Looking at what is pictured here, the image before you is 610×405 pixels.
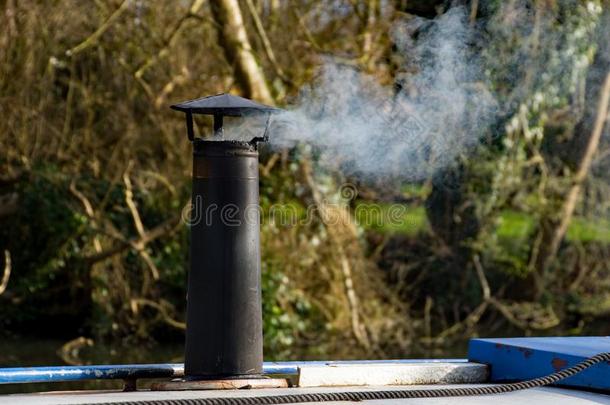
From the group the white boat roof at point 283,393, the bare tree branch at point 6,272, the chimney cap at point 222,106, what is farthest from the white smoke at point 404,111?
the white boat roof at point 283,393

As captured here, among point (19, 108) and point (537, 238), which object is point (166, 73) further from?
point (537, 238)

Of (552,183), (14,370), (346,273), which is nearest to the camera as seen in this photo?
(14,370)

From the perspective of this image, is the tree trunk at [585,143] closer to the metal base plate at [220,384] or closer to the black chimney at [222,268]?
the black chimney at [222,268]

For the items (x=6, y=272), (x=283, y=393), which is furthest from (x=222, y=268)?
(x=6, y=272)

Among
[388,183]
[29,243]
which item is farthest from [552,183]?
[29,243]

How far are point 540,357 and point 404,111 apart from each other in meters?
4.77

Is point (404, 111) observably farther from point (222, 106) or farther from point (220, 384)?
point (220, 384)

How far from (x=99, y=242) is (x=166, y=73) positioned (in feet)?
5.16

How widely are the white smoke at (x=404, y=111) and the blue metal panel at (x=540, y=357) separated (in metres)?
3.08

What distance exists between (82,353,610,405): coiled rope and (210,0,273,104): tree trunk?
6.10m

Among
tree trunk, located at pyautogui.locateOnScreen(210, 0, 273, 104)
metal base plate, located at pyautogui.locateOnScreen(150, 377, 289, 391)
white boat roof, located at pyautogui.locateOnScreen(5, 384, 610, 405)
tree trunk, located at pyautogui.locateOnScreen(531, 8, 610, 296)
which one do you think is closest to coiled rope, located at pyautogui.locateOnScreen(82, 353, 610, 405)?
white boat roof, located at pyautogui.locateOnScreen(5, 384, 610, 405)

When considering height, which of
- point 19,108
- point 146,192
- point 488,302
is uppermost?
point 19,108

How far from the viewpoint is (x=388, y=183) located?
9.92m

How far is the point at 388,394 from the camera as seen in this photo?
3.10 metres
